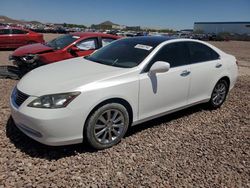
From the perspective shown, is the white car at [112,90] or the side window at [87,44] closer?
the white car at [112,90]

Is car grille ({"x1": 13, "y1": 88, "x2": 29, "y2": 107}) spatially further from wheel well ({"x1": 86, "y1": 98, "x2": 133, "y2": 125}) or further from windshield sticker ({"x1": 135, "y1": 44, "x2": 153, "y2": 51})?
windshield sticker ({"x1": 135, "y1": 44, "x2": 153, "y2": 51})

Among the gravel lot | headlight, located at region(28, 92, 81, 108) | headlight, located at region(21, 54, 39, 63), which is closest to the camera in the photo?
the gravel lot

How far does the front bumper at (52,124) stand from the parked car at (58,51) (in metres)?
4.17

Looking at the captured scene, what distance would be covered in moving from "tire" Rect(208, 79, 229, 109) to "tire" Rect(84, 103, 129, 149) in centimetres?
239

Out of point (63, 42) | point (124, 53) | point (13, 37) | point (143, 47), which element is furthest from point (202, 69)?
point (13, 37)

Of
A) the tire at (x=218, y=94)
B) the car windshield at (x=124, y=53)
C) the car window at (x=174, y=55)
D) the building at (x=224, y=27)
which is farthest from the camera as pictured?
the building at (x=224, y=27)

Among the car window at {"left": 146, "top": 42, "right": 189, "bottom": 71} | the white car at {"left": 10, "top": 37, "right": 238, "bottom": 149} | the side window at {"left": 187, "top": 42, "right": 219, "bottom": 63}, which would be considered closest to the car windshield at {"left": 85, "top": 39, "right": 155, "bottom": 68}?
the white car at {"left": 10, "top": 37, "right": 238, "bottom": 149}

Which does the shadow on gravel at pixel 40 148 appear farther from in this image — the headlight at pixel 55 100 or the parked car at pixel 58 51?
the parked car at pixel 58 51

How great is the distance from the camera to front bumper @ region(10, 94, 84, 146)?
3064 millimetres

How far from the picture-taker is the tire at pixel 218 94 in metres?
5.29

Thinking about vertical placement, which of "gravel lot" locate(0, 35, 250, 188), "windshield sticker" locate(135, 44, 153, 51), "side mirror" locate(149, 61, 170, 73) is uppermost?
"windshield sticker" locate(135, 44, 153, 51)

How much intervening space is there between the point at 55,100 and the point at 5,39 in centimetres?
1309

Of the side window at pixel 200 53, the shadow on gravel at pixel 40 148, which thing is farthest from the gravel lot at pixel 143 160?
the side window at pixel 200 53

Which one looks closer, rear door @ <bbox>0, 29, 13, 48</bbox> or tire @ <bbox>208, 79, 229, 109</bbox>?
tire @ <bbox>208, 79, 229, 109</bbox>
